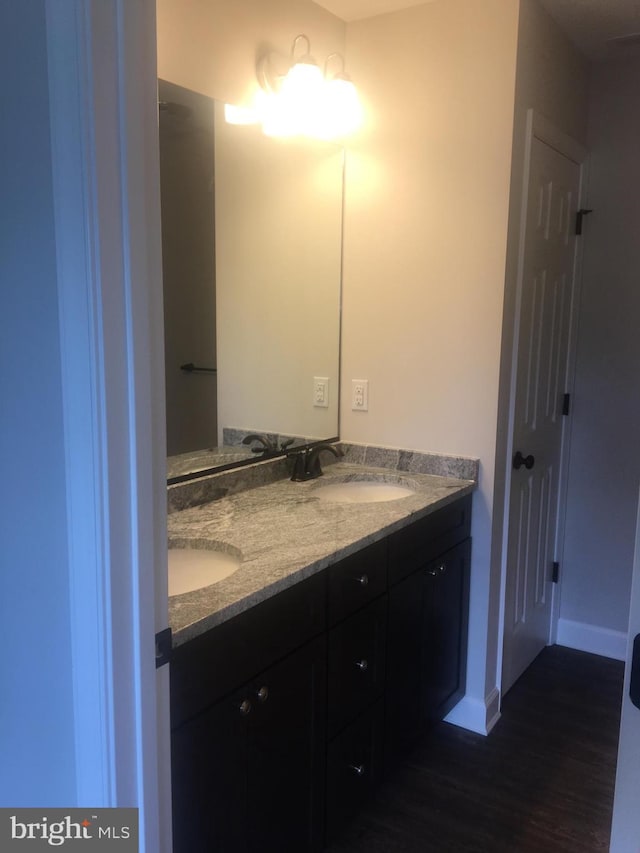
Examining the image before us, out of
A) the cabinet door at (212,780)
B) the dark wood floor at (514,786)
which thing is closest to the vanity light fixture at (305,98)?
the cabinet door at (212,780)

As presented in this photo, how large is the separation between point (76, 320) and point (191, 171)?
1230 millimetres

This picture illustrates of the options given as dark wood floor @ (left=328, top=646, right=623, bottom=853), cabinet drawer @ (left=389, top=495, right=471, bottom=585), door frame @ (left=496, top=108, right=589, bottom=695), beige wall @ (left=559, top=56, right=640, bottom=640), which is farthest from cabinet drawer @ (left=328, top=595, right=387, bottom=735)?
beige wall @ (left=559, top=56, right=640, bottom=640)

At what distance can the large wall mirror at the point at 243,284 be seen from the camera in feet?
6.59

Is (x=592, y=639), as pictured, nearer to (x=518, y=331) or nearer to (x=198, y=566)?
(x=518, y=331)

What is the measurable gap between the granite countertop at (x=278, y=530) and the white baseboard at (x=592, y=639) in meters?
1.21

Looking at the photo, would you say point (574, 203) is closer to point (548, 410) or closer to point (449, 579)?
point (548, 410)

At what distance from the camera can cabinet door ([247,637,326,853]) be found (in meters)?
1.53

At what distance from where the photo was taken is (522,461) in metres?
2.59

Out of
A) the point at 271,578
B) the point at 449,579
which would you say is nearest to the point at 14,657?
the point at 271,578

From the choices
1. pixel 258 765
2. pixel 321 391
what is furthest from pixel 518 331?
pixel 258 765

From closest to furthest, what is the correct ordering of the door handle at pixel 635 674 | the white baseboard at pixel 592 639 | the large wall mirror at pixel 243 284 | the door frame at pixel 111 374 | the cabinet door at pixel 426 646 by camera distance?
the door handle at pixel 635 674 < the door frame at pixel 111 374 < the large wall mirror at pixel 243 284 < the cabinet door at pixel 426 646 < the white baseboard at pixel 592 639

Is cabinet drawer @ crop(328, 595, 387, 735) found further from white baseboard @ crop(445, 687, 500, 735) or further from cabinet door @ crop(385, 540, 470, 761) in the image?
white baseboard @ crop(445, 687, 500, 735)

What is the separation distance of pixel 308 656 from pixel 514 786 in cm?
104

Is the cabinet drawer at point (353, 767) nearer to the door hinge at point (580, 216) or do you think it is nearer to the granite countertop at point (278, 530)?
the granite countertop at point (278, 530)
